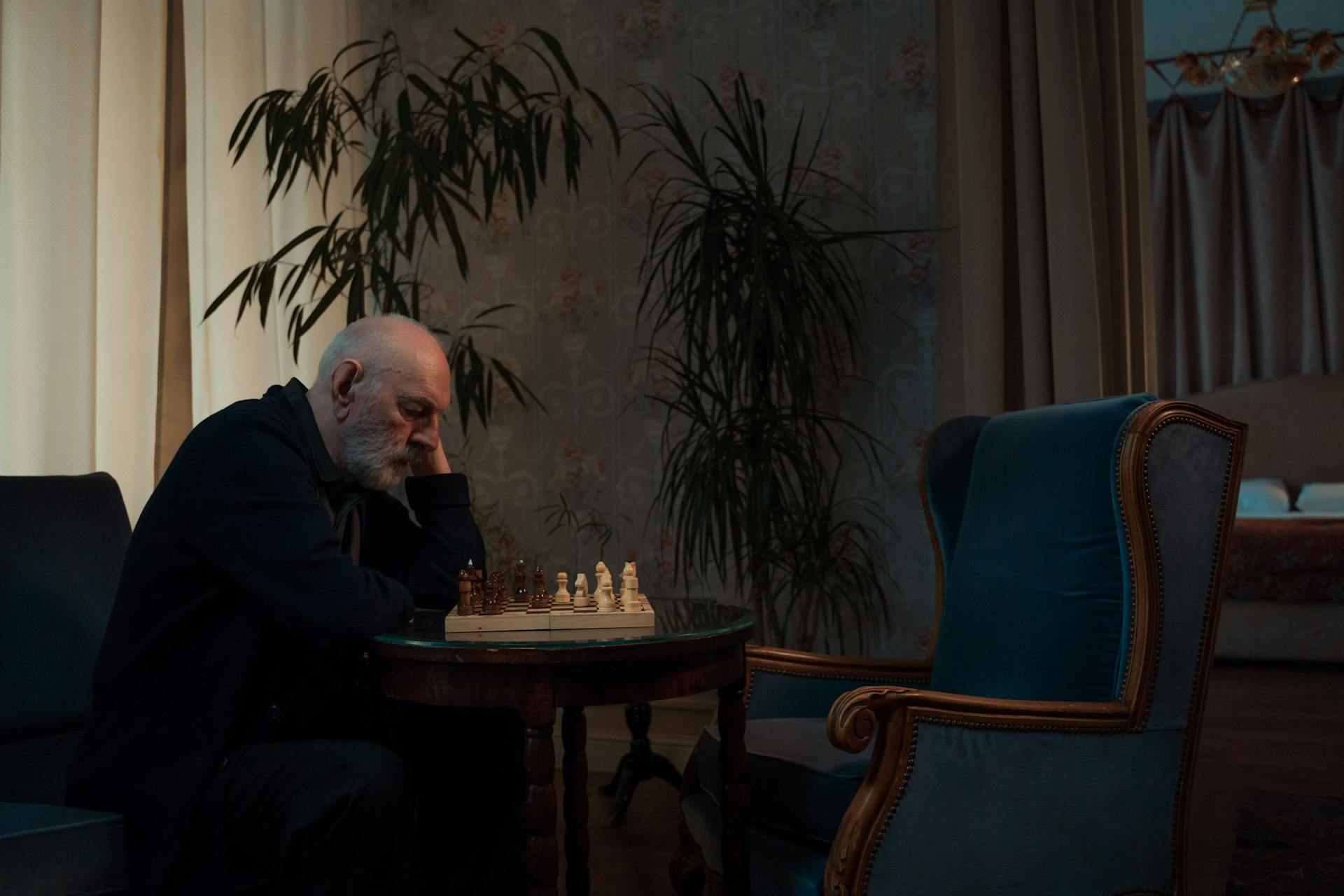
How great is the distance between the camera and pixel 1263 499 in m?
5.89

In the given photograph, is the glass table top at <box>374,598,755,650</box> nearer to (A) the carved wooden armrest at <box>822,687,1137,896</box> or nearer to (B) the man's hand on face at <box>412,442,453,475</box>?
(A) the carved wooden armrest at <box>822,687,1137,896</box>

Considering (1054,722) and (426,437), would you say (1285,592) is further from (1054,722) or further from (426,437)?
(426,437)

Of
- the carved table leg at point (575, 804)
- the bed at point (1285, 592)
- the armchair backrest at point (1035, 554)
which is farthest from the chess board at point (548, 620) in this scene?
the bed at point (1285, 592)

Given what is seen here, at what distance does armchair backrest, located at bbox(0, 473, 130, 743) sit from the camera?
185cm

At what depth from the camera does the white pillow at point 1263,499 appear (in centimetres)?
583

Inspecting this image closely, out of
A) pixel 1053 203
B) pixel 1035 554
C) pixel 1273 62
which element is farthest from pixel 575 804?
pixel 1273 62

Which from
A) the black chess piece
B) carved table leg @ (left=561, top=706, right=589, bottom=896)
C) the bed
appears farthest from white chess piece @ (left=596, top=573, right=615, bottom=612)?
the bed

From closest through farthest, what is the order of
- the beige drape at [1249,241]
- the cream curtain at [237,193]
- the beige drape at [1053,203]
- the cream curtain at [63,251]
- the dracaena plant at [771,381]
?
the cream curtain at [63,251], the beige drape at [1053,203], the dracaena plant at [771,381], the cream curtain at [237,193], the beige drape at [1249,241]

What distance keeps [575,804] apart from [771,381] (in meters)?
1.36

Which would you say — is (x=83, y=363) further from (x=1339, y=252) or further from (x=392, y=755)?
(x=1339, y=252)

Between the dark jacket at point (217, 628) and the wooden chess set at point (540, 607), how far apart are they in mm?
104

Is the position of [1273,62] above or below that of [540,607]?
above

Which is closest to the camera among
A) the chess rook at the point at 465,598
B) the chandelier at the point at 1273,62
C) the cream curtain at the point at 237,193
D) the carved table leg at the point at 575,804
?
the chess rook at the point at 465,598

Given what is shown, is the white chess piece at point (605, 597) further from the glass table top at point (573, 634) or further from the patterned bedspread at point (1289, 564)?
the patterned bedspread at point (1289, 564)
